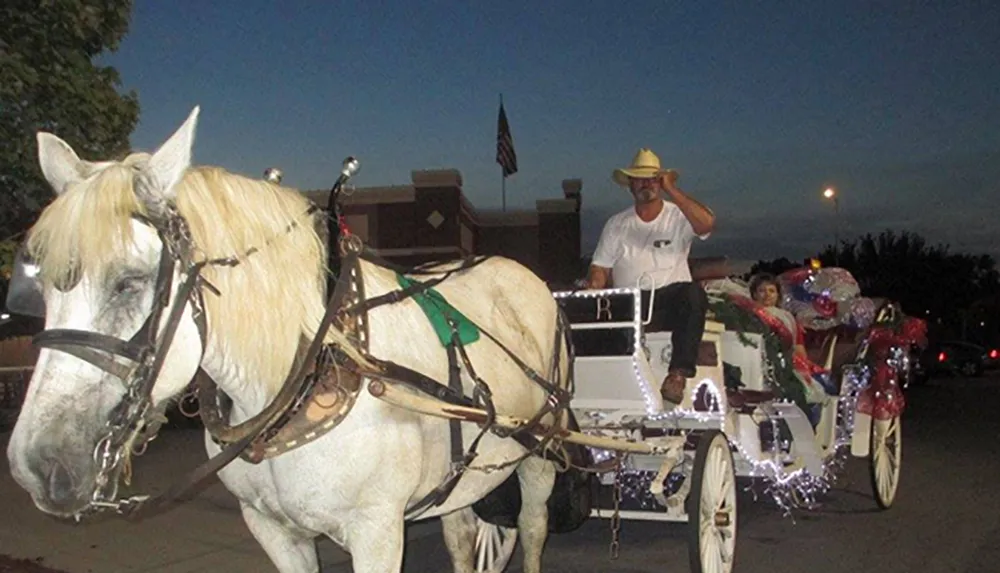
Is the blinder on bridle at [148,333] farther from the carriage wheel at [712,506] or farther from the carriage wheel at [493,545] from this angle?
the carriage wheel at [712,506]

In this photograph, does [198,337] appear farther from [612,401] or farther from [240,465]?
[612,401]

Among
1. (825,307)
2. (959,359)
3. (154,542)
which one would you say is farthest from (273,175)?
(959,359)

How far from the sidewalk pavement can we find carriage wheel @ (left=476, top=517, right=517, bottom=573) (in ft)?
4.55

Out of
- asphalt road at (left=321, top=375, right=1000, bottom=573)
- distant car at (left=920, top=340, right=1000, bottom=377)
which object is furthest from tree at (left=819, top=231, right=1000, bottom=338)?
asphalt road at (left=321, top=375, right=1000, bottom=573)

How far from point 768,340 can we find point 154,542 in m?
5.12

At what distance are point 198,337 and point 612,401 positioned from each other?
344 cm

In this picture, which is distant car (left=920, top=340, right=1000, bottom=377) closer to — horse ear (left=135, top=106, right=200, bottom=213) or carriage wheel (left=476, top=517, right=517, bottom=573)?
carriage wheel (left=476, top=517, right=517, bottom=573)

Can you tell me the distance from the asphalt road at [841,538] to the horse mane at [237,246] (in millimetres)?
3961

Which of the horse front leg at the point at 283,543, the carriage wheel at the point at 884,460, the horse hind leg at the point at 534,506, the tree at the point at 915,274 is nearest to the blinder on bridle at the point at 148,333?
the horse front leg at the point at 283,543

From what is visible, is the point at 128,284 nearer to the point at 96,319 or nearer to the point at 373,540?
the point at 96,319

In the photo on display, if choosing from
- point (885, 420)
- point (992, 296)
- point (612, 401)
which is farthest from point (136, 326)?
point (992, 296)

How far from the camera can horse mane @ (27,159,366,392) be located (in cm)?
237

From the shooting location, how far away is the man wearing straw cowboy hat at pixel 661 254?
5.43 m

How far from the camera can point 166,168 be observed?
8.23 feet
